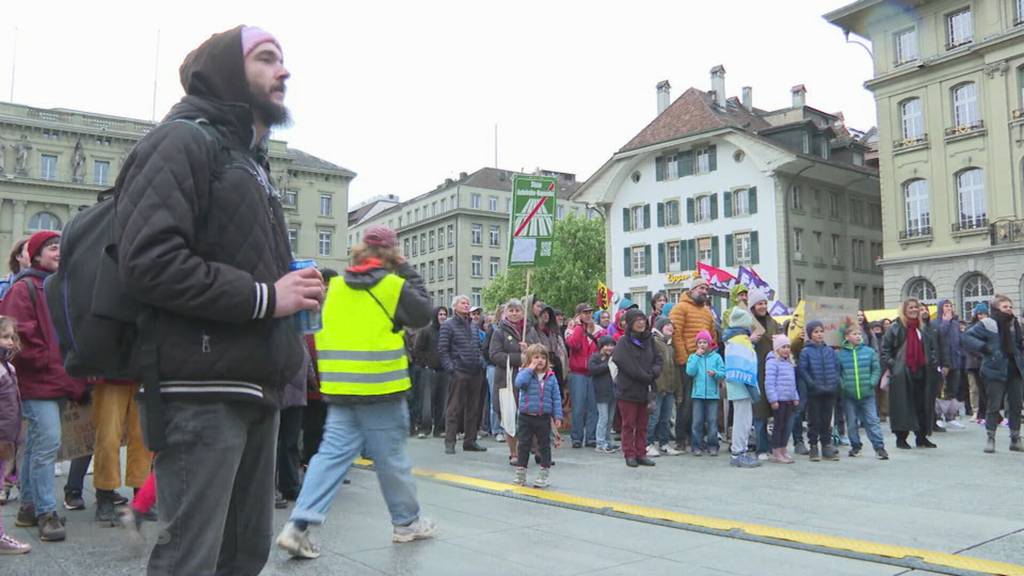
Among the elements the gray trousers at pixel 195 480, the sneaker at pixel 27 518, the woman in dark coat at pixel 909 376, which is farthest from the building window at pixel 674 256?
the gray trousers at pixel 195 480

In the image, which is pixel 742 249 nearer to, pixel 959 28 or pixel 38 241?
pixel 959 28

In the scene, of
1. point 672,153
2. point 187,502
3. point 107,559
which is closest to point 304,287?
point 187,502

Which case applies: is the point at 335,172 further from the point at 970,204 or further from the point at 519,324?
the point at 519,324

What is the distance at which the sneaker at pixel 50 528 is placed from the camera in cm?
555

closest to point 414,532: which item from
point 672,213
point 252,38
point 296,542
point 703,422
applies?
point 296,542

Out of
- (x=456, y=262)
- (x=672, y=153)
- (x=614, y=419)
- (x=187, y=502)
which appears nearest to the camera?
(x=187, y=502)

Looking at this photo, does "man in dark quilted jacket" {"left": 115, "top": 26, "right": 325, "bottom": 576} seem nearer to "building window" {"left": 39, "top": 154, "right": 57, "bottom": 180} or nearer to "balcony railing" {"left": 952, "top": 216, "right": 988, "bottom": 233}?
"balcony railing" {"left": 952, "top": 216, "right": 988, "bottom": 233}

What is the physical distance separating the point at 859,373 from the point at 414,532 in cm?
739

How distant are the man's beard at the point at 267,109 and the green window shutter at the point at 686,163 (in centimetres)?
4991

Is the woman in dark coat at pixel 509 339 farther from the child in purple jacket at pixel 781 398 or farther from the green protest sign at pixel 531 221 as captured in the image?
the child in purple jacket at pixel 781 398

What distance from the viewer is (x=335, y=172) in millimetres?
79812

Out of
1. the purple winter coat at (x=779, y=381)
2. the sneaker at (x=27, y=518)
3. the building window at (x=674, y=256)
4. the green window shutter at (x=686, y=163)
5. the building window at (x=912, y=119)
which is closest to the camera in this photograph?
the sneaker at (x=27, y=518)

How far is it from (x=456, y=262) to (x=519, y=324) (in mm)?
77670

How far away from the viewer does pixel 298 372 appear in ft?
8.60
